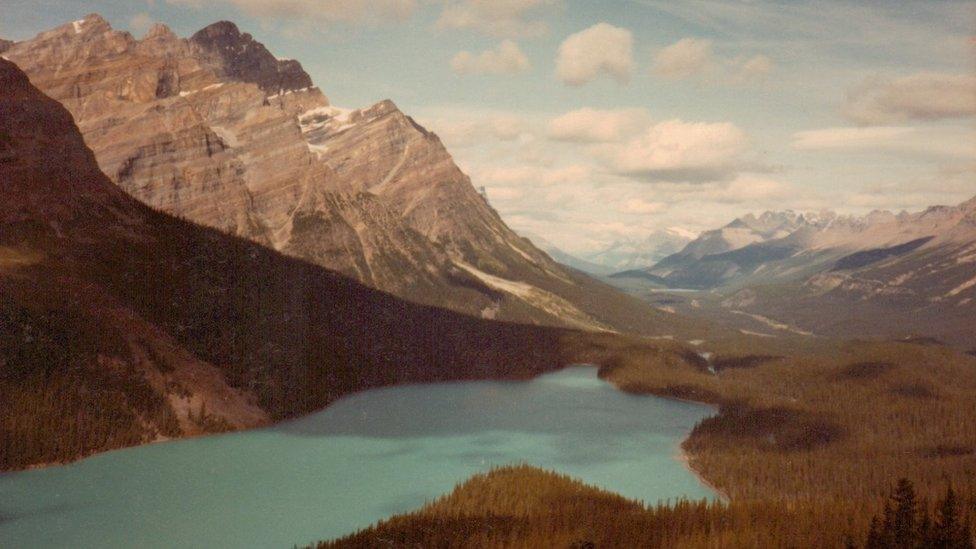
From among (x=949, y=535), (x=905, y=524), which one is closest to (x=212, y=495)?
(x=905, y=524)

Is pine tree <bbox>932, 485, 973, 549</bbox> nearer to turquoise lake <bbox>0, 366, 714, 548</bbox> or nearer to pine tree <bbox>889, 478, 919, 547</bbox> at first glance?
pine tree <bbox>889, 478, 919, 547</bbox>

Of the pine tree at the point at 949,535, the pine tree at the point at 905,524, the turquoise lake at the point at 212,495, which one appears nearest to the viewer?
the pine tree at the point at 949,535

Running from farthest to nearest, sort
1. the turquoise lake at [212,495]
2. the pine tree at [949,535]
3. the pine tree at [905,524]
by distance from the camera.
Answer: the turquoise lake at [212,495] < the pine tree at [905,524] < the pine tree at [949,535]

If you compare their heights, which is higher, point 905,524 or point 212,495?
point 905,524

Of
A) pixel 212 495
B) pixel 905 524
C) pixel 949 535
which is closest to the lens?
pixel 949 535

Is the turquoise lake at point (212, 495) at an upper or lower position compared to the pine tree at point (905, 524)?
lower

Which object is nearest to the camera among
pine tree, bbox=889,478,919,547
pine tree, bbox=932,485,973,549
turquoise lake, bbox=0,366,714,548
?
pine tree, bbox=932,485,973,549

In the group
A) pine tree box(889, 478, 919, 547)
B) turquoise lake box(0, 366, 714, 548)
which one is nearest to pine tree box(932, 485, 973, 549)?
pine tree box(889, 478, 919, 547)

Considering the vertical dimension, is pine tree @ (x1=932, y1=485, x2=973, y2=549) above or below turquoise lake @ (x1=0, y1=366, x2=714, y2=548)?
above

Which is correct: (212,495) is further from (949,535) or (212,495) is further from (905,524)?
(949,535)

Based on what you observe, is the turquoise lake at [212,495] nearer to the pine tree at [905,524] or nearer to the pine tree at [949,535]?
the pine tree at [905,524]

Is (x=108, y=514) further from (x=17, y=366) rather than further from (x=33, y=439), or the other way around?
(x=17, y=366)

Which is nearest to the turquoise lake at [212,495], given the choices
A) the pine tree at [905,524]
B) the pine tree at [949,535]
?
the pine tree at [905,524]
